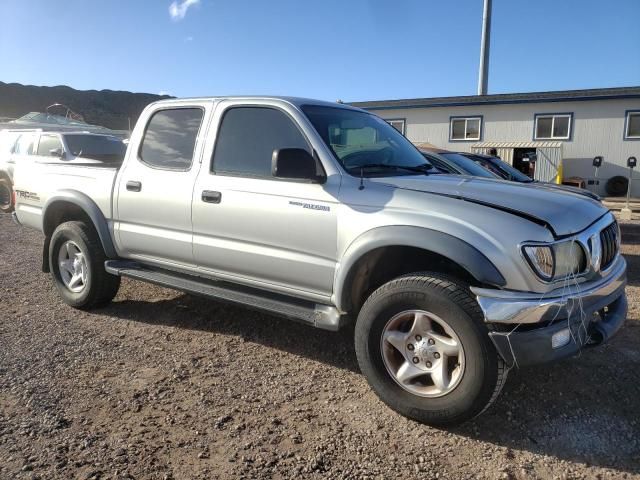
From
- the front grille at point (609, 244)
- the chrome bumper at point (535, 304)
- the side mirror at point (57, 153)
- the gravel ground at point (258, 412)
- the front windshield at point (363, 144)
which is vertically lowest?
the gravel ground at point (258, 412)

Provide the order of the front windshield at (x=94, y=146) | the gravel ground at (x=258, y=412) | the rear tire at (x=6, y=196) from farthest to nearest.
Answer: the rear tire at (x=6, y=196)
the front windshield at (x=94, y=146)
the gravel ground at (x=258, y=412)

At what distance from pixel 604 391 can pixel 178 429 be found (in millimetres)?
2768

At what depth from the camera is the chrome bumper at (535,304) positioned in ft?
9.03

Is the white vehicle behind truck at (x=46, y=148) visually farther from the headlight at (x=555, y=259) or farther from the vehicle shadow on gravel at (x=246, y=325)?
the headlight at (x=555, y=259)

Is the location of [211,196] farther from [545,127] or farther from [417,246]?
[545,127]

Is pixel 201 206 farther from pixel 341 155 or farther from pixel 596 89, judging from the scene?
pixel 596 89

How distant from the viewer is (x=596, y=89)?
22.5m

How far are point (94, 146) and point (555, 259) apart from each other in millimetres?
11713

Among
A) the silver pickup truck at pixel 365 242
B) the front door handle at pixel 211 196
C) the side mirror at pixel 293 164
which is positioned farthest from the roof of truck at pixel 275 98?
the front door handle at pixel 211 196

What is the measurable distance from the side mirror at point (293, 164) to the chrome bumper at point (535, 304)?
4.19 feet

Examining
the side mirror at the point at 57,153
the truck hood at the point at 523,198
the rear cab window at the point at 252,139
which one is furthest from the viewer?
the side mirror at the point at 57,153

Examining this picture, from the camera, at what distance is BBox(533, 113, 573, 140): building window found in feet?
75.8

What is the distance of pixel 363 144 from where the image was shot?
13.2 ft

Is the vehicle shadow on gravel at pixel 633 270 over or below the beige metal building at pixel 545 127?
below
